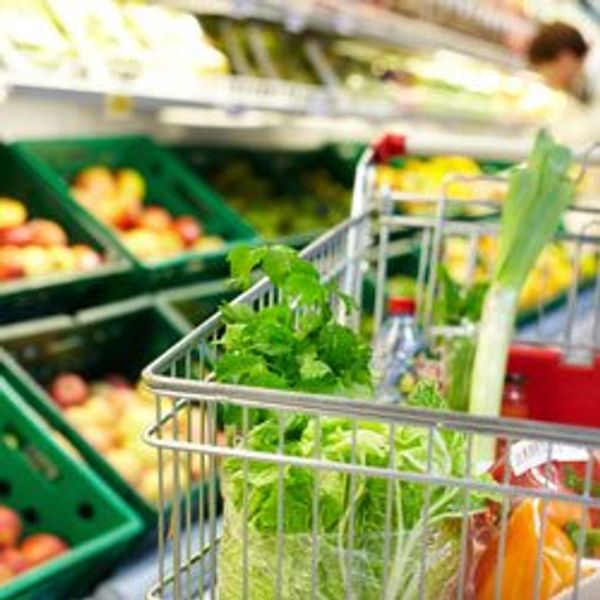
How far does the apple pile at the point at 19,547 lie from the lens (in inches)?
74.5

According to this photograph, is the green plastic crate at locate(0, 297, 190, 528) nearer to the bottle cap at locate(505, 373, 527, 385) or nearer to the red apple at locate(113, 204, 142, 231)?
the red apple at locate(113, 204, 142, 231)

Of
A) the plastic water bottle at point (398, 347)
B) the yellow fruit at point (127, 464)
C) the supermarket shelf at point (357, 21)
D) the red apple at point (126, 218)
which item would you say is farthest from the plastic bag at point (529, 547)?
the red apple at point (126, 218)

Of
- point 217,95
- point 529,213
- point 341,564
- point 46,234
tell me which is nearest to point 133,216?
point 217,95

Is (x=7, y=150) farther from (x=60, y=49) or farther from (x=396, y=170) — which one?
(x=396, y=170)

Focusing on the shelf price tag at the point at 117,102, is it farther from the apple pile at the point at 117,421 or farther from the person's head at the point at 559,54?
the person's head at the point at 559,54

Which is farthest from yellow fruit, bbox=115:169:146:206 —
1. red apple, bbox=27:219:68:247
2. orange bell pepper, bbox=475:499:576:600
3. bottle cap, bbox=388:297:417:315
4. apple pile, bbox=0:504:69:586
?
orange bell pepper, bbox=475:499:576:600

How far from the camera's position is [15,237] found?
269 cm

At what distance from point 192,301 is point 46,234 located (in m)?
0.40

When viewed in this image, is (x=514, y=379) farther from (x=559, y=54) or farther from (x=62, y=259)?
(x=559, y=54)

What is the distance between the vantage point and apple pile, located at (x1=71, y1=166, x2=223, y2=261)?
316 centimetres

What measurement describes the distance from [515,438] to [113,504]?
1.26 m

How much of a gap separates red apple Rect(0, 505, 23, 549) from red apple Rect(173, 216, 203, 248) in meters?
1.42

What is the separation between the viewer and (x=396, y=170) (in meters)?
4.91

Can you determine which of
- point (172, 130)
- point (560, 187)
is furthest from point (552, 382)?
point (172, 130)
